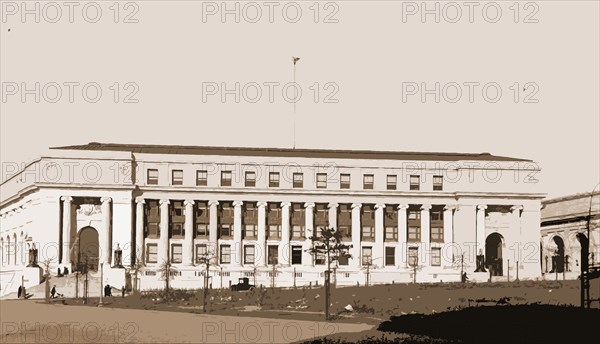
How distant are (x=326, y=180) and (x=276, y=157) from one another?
633cm

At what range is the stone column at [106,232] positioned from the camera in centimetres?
11700

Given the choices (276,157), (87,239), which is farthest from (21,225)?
(276,157)

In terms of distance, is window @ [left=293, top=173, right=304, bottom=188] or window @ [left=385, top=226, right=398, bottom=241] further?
window @ [left=385, top=226, right=398, bottom=241]

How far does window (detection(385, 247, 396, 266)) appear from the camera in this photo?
12531 centimetres

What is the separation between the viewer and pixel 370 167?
12800 centimetres

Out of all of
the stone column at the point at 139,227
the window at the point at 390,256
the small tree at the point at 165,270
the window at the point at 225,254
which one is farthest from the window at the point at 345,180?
the stone column at the point at 139,227

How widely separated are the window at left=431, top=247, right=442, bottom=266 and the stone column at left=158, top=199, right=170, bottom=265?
96.4 ft

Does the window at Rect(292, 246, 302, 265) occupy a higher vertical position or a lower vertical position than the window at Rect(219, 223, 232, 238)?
lower

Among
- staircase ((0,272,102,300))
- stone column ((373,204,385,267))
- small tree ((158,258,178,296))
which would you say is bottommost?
staircase ((0,272,102,300))

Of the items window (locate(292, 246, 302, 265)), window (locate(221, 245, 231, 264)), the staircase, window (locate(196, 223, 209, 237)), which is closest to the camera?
the staircase

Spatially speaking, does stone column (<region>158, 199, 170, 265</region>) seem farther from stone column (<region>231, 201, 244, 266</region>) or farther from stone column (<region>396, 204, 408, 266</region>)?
stone column (<region>396, 204, 408, 266</region>)

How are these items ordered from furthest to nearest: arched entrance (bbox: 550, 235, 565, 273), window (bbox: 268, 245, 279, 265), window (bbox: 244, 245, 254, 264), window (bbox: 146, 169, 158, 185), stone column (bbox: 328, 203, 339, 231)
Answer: arched entrance (bbox: 550, 235, 565, 273) → stone column (bbox: 328, 203, 339, 231) → window (bbox: 146, 169, 158, 185) → window (bbox: 268, 245, 279, 265) → window (bbox: 244, 245, 254, 264)

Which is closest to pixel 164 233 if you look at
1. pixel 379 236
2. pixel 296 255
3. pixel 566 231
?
pixel 296 255

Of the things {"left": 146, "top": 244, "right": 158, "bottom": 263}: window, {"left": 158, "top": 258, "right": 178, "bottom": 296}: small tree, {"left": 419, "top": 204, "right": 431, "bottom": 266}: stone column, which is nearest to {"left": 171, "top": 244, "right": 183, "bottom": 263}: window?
{"left": 158, "top": 258, "right": 178, "bottom": 296}: small tree
